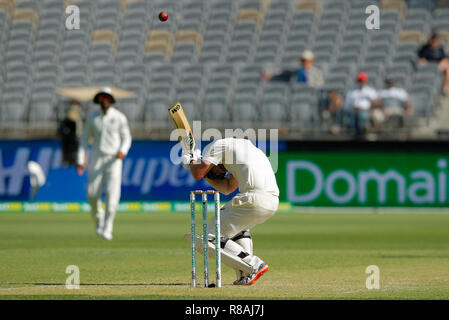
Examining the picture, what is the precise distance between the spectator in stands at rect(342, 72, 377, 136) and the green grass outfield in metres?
2.78

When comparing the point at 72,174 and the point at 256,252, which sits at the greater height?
the point at 72,174

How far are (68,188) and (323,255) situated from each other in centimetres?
1220

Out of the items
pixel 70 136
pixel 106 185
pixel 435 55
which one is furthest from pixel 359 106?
pixel 106 185

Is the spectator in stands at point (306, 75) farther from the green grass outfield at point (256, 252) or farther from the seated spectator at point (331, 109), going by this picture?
the green grass outfield at point (256, 252)

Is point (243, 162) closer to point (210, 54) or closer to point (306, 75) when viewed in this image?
point (306, 75)

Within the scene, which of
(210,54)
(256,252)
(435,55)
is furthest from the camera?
(210,54)

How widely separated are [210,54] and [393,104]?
6672 mm

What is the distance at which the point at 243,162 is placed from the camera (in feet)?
29.6

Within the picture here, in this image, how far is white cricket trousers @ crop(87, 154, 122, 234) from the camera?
15242mm

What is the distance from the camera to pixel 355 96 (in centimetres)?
2364

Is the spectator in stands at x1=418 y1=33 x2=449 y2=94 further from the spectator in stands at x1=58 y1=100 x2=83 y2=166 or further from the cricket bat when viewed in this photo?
the cricket bat

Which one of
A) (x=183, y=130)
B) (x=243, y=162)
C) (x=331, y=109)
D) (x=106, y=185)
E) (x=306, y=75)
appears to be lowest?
(x=106, y=185)

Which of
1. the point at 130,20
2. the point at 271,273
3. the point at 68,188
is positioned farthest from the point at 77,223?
the point at 130,20

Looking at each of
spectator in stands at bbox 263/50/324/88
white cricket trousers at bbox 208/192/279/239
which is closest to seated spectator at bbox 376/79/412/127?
spectator in stands at bbox 263/50/324/88
